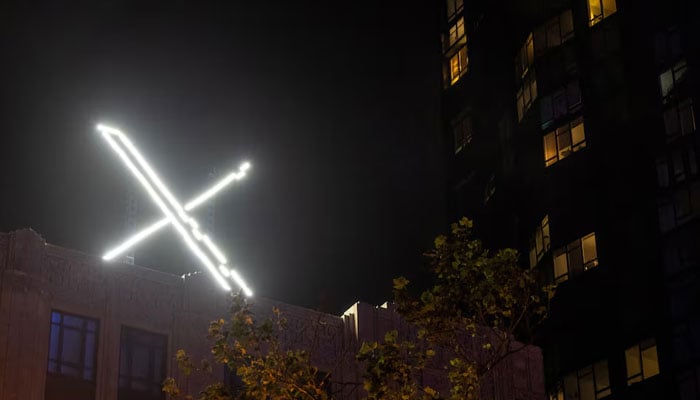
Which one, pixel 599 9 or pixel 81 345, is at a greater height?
pixel 599 9

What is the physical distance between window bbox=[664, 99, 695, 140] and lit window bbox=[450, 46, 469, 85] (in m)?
27.4

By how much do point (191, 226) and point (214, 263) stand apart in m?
1.63

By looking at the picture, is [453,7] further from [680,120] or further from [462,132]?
[680,120]

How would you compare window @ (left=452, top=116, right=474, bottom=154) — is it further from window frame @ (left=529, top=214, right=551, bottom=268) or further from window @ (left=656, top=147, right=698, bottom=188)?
window @ (left=656, top=147, right=698, bottom=188)

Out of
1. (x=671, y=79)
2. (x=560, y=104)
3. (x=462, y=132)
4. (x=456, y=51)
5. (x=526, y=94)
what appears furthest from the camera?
(x=456, y=51)

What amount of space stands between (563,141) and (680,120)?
30.4ft

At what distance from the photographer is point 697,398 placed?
5997cm

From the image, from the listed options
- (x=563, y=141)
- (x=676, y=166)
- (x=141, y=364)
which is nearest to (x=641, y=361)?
(x=676, y=166)

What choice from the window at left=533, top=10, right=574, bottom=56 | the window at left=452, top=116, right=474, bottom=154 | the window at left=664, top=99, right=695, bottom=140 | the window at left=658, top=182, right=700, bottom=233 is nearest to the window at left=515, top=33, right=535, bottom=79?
the window at left=533, top=10, right=574, bottom=56

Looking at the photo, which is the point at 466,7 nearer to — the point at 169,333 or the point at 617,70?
the point at 617,70

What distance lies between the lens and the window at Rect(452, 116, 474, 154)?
90.8 metres

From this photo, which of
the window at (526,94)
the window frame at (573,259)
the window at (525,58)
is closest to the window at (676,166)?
the window frame at (573,259)

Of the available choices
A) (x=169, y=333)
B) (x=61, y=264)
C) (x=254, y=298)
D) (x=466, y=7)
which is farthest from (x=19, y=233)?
(x=466, y=7)

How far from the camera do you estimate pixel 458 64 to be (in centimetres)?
9375
